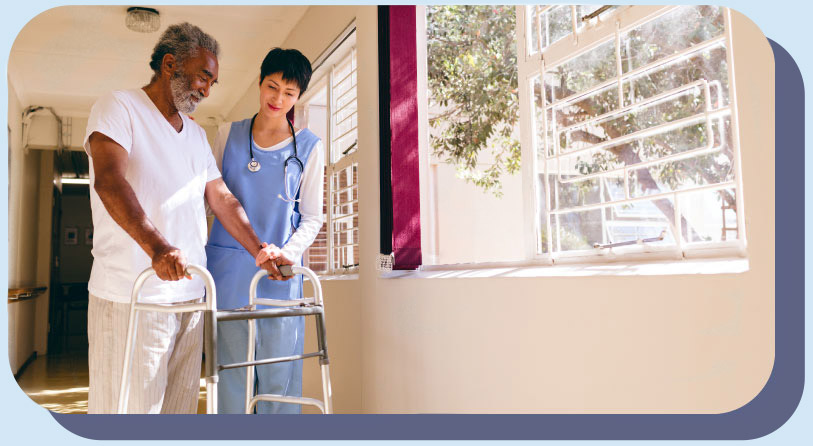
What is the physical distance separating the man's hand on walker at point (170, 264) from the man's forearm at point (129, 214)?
0.03m

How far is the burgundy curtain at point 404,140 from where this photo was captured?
10.3 ft

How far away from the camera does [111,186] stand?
6.72 ft

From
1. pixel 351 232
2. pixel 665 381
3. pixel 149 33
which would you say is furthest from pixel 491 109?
pixel 665 381

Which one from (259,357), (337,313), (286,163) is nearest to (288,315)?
(259,357)

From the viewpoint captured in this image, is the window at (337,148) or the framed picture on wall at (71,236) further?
the window at (337,148)

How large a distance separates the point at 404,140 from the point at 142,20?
147cm

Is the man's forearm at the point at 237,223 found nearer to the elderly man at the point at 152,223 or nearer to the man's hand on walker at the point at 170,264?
the elderly man at the point at 152,223

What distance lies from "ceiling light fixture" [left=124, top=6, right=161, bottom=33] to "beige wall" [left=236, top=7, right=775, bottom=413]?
0.65 m

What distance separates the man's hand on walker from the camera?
1.95 m

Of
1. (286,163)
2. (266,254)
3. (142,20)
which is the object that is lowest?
(266,254)

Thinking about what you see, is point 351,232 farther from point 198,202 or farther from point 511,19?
point 511,19

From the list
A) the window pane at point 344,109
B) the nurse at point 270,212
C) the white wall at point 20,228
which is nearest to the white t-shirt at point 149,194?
the nurse at point 270,212

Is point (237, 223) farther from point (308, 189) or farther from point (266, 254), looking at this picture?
point (308, 189)

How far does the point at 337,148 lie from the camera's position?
4.09 m
